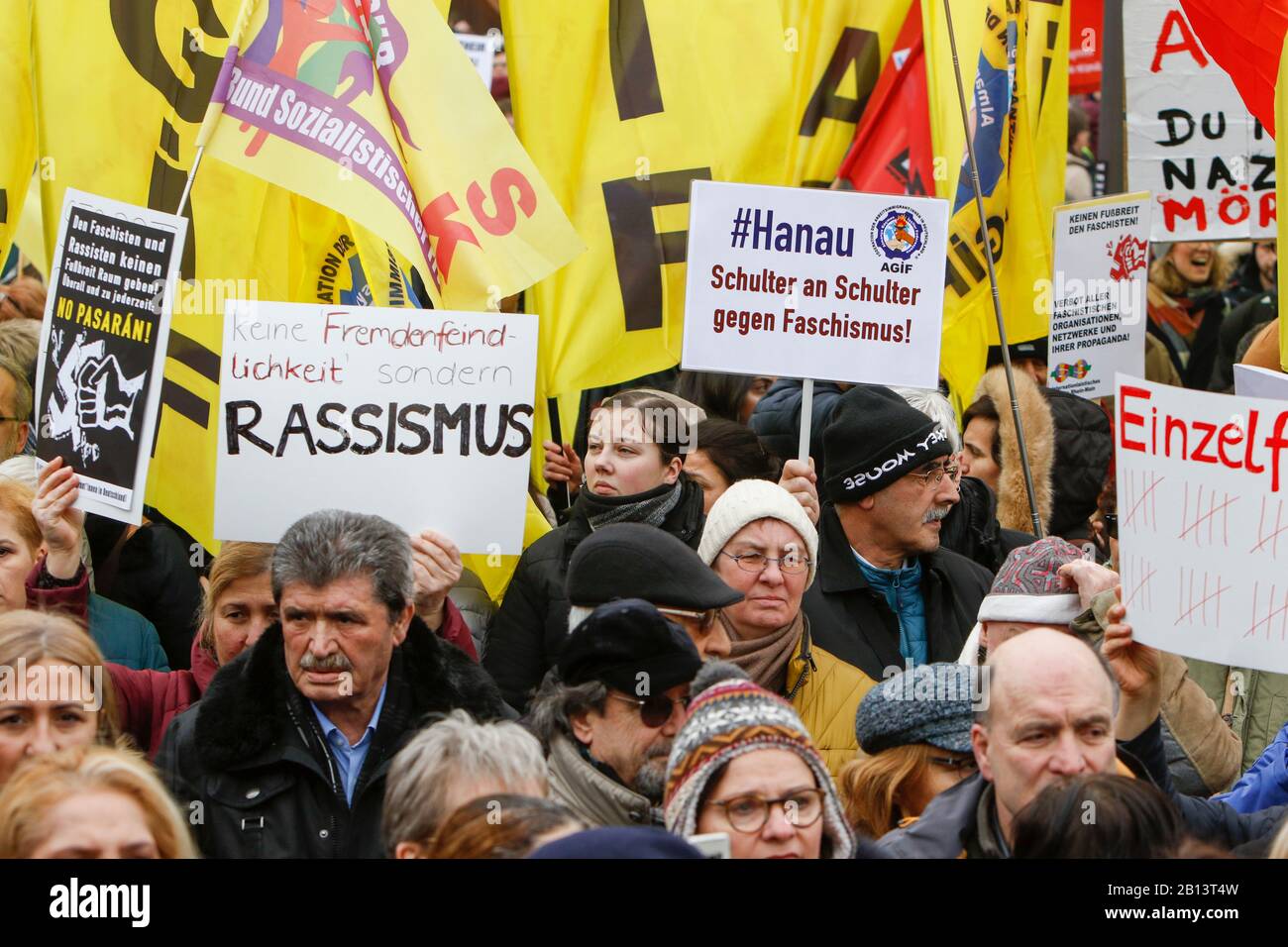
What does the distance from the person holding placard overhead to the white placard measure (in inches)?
59.0

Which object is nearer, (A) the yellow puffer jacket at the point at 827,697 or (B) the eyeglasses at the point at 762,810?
(B) the eyeglasses at the point at 762,810

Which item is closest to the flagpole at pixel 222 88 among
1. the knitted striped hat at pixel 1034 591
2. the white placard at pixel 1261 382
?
the knitted striped hat at pixel 1034 591

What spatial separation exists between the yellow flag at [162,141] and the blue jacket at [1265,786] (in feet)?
10.1

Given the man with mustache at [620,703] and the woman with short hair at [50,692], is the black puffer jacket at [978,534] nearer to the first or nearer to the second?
the man with mustache at [620,703]

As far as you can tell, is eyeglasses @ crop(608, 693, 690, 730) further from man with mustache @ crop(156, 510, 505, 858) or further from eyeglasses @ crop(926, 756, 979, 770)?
eyeglasses @ crop(926, 756, 979, 770)

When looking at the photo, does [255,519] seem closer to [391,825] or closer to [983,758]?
[391,825]

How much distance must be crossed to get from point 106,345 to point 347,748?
1374 mm

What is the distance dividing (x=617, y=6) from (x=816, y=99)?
31.1 inches

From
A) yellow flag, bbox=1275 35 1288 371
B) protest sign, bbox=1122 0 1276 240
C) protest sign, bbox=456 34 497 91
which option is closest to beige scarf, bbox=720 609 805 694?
yellow flag, bbox=1275 35 1288 371

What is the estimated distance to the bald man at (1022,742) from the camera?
11.8 feet

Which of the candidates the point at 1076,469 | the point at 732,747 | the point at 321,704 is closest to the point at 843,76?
the point at 1076,469

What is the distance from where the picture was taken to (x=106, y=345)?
4801 millimetres

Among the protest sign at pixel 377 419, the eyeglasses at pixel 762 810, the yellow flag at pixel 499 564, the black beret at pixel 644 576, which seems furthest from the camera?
the yellow flag at pixel 499 564
